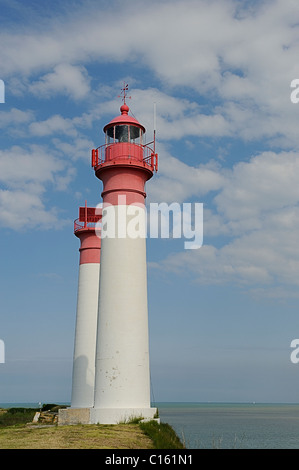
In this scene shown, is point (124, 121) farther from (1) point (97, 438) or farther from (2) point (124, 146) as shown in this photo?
(1) point (97, 438)

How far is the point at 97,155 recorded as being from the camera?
23812 millimetres

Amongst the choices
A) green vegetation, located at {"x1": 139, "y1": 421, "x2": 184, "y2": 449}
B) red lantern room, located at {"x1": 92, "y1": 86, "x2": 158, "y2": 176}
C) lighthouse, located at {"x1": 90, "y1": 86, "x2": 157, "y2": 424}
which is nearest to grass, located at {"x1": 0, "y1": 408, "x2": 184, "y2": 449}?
green vegetation, located at {"x1": 139, "y1": 421, "x2": 184, "y2": 449}

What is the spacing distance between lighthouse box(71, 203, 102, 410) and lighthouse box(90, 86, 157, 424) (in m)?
9.49

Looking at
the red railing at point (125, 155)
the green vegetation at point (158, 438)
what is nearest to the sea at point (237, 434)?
the green vegetation at point (158, 438)

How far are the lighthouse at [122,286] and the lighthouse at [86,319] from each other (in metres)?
9.49

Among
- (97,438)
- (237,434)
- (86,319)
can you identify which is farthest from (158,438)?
(237,434)

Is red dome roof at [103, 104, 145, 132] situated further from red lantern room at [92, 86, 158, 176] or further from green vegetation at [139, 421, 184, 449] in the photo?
green vegetation at [139, 421, 184, 449]

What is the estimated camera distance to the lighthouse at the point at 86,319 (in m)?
30.7

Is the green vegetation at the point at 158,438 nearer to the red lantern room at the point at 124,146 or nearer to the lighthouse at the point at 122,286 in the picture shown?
the lighthouse at the point at 122,286

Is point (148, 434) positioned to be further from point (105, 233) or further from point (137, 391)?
point (105, 233)

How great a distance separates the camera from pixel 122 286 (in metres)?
21.6

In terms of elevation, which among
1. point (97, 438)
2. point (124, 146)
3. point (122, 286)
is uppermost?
point (124, 146)

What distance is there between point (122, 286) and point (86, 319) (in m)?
10.7

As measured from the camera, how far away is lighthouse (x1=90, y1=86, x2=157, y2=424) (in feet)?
68.5
